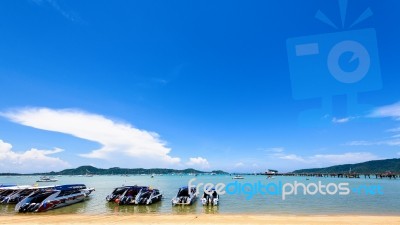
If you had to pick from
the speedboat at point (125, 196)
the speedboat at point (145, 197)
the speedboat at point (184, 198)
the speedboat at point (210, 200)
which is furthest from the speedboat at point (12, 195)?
the speedboat at point (210, 200)

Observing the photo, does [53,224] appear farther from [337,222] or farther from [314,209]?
[314,209]

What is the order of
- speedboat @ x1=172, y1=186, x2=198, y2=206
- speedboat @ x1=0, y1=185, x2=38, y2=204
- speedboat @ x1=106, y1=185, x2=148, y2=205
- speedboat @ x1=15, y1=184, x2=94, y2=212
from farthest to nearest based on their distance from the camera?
speedboat @ x1=0, y1=185, x2=38, y2=204 < speedboat @ x1=106, y1=185, x2=148, y2=205 < speedboat @ x1=172, y1=186, x2=198, y2=206 < speedboat @ x1=15, y1=184, x2=94, y2=212

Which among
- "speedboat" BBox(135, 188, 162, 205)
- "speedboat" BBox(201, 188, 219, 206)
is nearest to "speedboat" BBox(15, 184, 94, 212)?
"speedboat" BBox(135, 188, 162, 205)

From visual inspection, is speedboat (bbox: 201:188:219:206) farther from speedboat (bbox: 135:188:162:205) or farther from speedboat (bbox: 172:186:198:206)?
speedboat (bbox: 135:188:162:205)

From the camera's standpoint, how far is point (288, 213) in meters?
30.5

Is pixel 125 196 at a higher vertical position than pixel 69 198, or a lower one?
higher

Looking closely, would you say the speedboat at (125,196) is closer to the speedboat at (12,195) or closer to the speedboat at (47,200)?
the speedboat at (47,200)

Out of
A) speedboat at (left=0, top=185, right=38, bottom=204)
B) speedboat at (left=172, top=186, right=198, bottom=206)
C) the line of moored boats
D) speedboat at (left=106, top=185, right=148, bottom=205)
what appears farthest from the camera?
speedboat at (left=0, top=185, right=38, bottom=204)

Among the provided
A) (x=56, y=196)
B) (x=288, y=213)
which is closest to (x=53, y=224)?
(x=56, y=196)

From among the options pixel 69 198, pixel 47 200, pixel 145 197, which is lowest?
pixel 69 198

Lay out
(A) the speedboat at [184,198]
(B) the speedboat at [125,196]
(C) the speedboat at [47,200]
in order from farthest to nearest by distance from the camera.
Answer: (B) the speedboat at [125,196]
(A) the speedboat at [184,198]
(C) the speedboat at [47,200]

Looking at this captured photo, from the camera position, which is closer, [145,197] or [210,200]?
[210,200]

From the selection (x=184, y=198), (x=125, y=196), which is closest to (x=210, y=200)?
(x=184, y=198)

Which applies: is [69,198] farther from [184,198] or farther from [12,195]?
[184,198]
